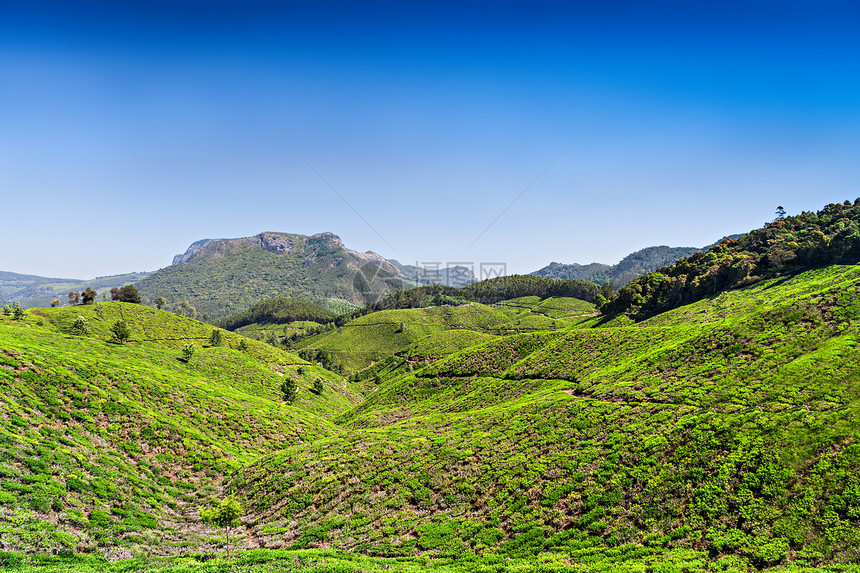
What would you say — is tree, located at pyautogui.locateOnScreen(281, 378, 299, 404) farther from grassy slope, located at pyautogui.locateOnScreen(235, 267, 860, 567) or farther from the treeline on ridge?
the treeline on ridge

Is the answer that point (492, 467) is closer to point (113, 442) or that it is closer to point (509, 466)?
point (509, 466)

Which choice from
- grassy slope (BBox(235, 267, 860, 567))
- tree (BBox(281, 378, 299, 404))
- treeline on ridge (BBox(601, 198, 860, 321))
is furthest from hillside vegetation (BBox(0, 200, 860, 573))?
treeline on ridge (BBox(601, 198, 860, 321))

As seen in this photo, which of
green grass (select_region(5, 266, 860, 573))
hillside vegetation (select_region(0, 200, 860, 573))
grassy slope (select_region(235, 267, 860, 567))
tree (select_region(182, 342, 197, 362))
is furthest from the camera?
tree (select_region(182, 342, 197, 362))

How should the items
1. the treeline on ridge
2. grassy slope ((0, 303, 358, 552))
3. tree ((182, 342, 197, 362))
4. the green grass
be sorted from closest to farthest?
the green grass → grassy slope ((0, 303, 358, 552)) → tree ((182, 342, 197, 362)) → the treeline on ridge

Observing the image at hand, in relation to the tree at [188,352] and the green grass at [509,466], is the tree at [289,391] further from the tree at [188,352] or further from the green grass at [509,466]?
the tree at [188,352]

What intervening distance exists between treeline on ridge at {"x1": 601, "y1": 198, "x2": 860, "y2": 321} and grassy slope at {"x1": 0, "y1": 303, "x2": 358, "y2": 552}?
145m

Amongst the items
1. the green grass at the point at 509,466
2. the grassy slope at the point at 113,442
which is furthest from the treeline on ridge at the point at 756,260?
the grassy slope at the point at 113,442

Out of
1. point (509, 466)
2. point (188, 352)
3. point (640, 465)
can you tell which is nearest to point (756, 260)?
point (640, 465)

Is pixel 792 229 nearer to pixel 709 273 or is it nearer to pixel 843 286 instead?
pixel 709 273

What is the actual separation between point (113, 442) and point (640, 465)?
187 feet

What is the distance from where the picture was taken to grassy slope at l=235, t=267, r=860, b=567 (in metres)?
23.0

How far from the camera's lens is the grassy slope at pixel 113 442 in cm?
2519

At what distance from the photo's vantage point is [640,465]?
30625 mm

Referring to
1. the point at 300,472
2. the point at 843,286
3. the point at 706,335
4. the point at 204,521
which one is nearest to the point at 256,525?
→ the point at 204,521
